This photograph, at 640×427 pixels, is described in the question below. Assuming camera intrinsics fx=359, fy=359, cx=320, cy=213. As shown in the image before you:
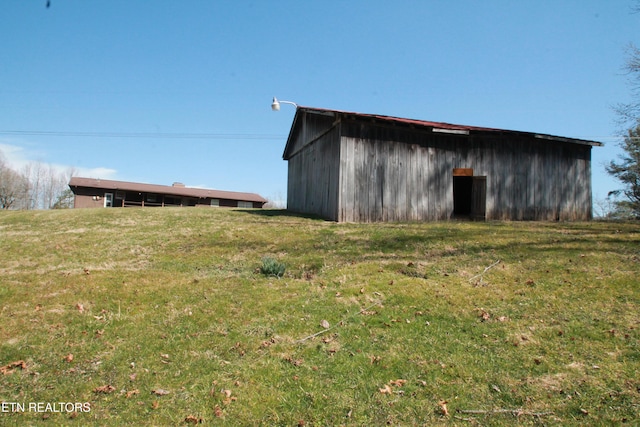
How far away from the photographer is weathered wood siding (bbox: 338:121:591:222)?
13.5 m

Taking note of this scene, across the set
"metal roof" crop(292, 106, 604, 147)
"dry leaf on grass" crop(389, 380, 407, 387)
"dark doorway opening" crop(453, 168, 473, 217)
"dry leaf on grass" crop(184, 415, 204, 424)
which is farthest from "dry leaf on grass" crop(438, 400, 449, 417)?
"dark doorway opening" crop(453, 168, 473, 217)

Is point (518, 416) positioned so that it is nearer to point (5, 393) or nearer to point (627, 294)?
point (627, 294)

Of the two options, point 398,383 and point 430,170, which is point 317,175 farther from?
point 398,383

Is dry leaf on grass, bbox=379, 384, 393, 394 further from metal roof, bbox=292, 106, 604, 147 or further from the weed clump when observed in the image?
metal roof, bbox=292, 106, 604, 147

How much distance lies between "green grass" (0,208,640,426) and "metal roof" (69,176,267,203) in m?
25.7

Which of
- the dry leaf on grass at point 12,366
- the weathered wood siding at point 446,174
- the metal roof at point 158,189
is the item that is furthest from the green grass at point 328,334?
the metal roof at point 158,189

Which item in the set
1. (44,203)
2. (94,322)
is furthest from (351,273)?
(44,203)

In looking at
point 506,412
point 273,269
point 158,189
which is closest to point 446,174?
point 273,269

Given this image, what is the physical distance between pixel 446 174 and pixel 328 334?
451 inches

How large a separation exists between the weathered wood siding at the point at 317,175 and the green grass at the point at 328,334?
188 inches

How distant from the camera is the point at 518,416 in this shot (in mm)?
3514

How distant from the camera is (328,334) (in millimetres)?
5133

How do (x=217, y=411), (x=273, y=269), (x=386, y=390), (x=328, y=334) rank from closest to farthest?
A: 1. (x=217, y=411)
2. (x=386, y=390)
3. (x=328, y=334)
4. (x=273, y=269)

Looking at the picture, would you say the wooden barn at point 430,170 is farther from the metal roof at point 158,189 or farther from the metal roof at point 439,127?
the metal roof at point 158,189
